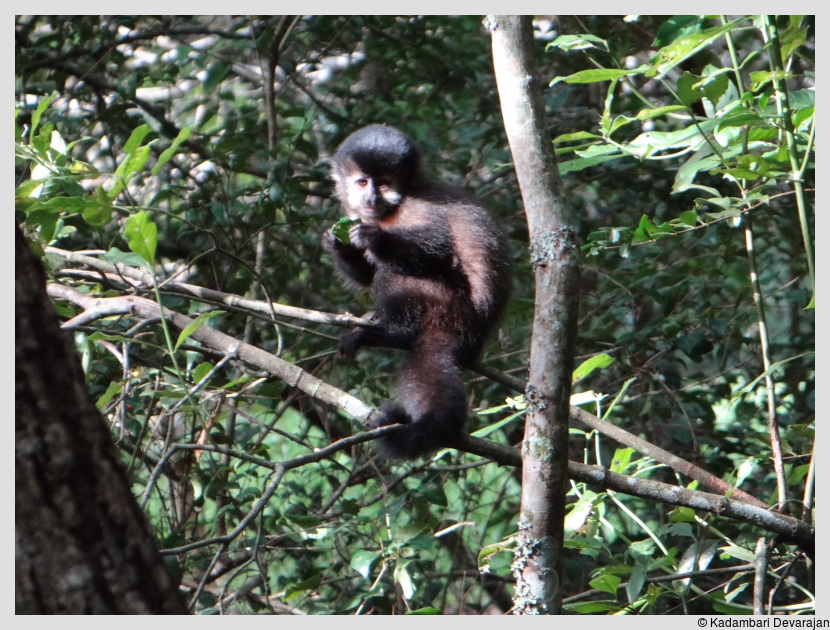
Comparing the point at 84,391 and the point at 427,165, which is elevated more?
the point at 427,165

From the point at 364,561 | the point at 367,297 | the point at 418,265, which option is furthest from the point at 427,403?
the point at 367,297

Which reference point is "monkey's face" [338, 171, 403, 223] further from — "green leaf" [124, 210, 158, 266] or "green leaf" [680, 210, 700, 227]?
"green leaf" [124, 210, 158, 266]

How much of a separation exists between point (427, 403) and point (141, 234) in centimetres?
129

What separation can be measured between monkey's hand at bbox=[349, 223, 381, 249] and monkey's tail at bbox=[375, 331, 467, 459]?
0.47 meters

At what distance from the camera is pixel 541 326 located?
2004mm

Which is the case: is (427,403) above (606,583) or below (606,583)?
above

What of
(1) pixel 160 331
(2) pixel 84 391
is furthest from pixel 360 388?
(2) pixel 84 391

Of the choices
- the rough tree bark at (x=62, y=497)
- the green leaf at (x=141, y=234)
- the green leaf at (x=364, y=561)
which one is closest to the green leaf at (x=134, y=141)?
the green leaf at (x=141, y=234)

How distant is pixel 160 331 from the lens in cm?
293

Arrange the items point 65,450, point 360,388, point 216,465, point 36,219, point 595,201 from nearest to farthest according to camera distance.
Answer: point 65,450, point 36,219, point 216,465, point 360,388, point 595,201

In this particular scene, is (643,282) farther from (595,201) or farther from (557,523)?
(557,523)

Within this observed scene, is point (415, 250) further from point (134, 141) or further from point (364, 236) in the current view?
point (134, 141)

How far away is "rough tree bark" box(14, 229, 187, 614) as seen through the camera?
1.24 m

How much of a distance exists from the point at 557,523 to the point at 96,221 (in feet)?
4.29
